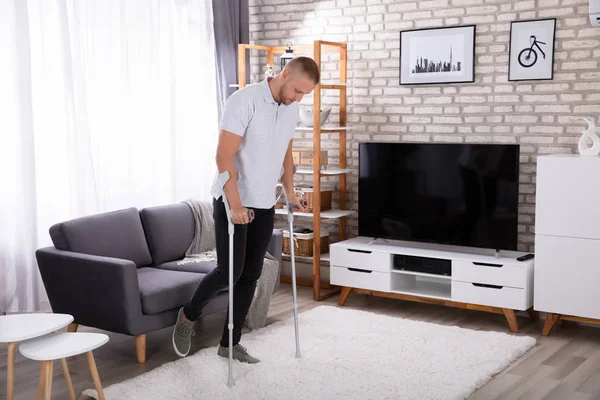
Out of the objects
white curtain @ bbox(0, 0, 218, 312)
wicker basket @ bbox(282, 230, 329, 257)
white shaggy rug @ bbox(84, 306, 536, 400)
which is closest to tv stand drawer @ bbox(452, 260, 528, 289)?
white shaggy rug @ bbox(84, 306, 536, 400)

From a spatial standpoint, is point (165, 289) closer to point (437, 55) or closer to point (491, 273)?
point (491, 273)

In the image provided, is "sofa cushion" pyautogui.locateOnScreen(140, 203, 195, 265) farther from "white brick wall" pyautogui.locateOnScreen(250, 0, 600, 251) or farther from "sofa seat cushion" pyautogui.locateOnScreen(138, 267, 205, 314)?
"white brick wall" pyautogui.locateOnScreen(250, 0, 600, 251)

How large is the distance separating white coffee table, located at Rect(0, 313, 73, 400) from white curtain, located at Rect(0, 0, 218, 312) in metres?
1.55

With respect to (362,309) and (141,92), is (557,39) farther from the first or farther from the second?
(141,92)

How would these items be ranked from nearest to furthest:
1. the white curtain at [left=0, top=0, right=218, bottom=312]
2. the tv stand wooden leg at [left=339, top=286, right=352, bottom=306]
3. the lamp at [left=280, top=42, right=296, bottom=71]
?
1. the white curtain at [left=0, top=0, right=218, bottom=312]
2. the tv stand wooden leg at [left=339, top=286, right=352, bottom=306]
3. the lamp at [left=280, top=42, right=296, bottom=71]

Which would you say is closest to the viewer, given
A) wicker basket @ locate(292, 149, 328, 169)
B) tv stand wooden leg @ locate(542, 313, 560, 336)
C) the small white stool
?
the small white stool

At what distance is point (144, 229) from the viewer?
15.5 ft

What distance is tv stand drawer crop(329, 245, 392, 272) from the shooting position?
504cm

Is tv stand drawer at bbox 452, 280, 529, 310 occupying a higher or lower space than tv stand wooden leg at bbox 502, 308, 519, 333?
higher

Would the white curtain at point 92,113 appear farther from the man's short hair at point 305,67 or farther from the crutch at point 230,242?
the man's short hair at point 305,67

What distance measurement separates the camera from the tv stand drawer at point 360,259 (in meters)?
5.04

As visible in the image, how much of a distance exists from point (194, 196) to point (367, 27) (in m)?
1.89

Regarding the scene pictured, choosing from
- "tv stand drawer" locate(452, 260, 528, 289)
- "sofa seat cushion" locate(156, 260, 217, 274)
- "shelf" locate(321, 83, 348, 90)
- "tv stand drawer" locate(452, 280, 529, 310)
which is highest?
"shelf" locate(321, 83, 348, 90)

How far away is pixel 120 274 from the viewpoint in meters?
3.78
